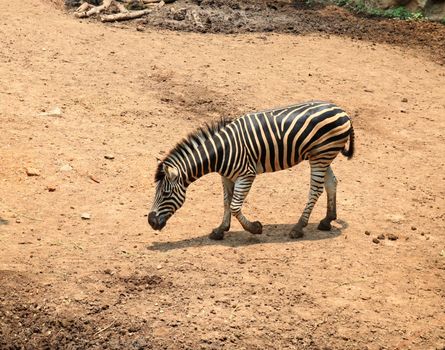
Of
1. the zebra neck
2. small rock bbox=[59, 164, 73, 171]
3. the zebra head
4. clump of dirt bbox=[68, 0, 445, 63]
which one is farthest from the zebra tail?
clump of dirt bbox=[68, 0, 445, 63]

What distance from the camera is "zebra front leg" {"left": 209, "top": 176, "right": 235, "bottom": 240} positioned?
324 inches

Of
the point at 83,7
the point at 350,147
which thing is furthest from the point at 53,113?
the point at 83,7

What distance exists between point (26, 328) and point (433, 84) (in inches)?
401

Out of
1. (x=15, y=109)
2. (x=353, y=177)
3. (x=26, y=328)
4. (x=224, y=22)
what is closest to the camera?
(x=26, y=328)

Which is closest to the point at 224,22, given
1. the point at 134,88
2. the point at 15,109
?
the point at 134,88

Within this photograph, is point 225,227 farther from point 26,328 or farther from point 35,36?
point 35,36

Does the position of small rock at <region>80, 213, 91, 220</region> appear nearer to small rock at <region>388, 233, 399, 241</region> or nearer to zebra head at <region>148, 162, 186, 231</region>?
zebra head at <region>148, 162, 186, 231</region>

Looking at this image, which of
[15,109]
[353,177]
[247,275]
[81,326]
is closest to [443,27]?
[353,177]

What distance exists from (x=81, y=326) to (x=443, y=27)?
13231 mm

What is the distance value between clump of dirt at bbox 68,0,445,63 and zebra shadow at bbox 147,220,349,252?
8.03m

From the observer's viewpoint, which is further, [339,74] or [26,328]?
[339,74]

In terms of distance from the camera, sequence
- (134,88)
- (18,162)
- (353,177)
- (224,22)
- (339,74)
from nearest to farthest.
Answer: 1. (18,162)
2. (353,177)
3. (134,88)
4. (339,74)
5. (224,22)

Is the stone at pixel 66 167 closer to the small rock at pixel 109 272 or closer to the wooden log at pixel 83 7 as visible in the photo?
the small rock at pixel 109 272

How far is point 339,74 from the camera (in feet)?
46.1
